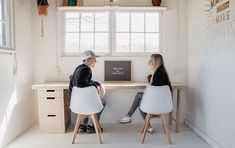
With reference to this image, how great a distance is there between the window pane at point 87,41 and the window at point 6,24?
128 centimetres

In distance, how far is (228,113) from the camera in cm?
295

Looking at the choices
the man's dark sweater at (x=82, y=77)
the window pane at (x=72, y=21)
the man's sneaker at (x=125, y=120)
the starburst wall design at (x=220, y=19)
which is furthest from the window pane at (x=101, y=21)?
the starburst wall design at (x=220, y=19)

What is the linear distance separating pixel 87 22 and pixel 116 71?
974 mm

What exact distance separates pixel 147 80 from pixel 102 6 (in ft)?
4.75

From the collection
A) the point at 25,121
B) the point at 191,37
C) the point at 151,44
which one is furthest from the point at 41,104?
the point at 191,37

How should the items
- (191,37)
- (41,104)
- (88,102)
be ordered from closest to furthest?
1. (88,102)
2. (41,104)
3. (191,37)

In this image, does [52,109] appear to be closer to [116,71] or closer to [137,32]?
[116,71]

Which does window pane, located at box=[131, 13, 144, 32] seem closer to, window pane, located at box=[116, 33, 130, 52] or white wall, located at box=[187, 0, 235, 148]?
window pane, located at box=[116, 33, 130, 52]

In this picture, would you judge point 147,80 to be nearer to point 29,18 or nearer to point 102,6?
point 102,6

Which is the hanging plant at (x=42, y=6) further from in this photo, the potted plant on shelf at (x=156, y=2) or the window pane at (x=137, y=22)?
the potted plant on shelf at (x=156, y=2)

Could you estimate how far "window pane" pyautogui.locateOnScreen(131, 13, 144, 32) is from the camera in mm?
4668

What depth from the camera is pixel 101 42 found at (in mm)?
4652

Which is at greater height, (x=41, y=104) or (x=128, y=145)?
(x=41, y=104)

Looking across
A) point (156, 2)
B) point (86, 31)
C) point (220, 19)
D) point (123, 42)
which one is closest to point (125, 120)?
point (123, 42)
